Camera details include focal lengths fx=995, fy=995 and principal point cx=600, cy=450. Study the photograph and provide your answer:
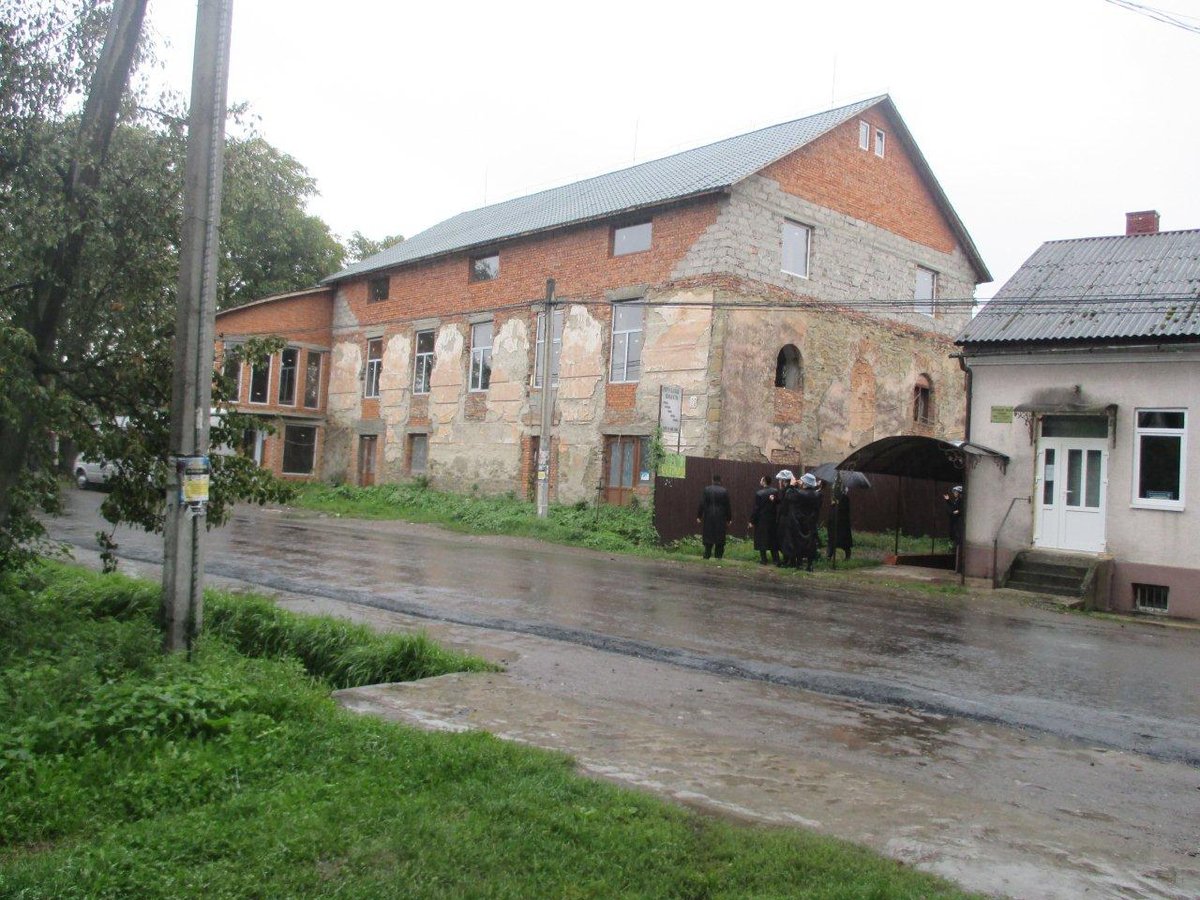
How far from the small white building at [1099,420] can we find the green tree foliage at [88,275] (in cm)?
1415

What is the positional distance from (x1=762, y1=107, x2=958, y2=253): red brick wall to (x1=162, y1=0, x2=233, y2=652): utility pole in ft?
62.5

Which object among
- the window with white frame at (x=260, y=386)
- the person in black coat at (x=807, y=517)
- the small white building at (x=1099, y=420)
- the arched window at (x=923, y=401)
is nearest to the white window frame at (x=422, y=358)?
the window with white frame at (x=260, y=386)

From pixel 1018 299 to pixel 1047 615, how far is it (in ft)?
22.3

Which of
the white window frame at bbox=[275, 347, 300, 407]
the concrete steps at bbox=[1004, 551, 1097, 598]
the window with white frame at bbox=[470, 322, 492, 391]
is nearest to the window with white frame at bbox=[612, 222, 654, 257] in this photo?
the window with white frame at bbox=[470, 322, 492, 391]

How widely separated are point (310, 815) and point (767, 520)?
16134 millimetres

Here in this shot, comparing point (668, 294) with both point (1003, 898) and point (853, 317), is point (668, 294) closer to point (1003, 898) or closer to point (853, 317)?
point (853, 317)

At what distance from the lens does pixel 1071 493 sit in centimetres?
1784

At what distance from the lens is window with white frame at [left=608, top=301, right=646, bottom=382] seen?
25688 mm

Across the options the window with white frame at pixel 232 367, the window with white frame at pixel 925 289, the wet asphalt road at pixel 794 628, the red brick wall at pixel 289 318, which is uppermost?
the window with white frame at pixel 925 289

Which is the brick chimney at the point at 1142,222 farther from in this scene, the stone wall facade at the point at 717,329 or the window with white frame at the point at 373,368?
the window with white frame at the point at 373,368

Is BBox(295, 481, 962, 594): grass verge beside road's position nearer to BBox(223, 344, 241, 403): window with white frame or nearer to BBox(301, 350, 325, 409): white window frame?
BBox(301, 350, 325, 409): white window frame

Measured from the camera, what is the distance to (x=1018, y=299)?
19219 millimetres

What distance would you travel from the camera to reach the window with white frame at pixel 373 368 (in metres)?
34.7

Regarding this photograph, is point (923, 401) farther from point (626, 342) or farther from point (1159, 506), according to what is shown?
point (1159, 506)
